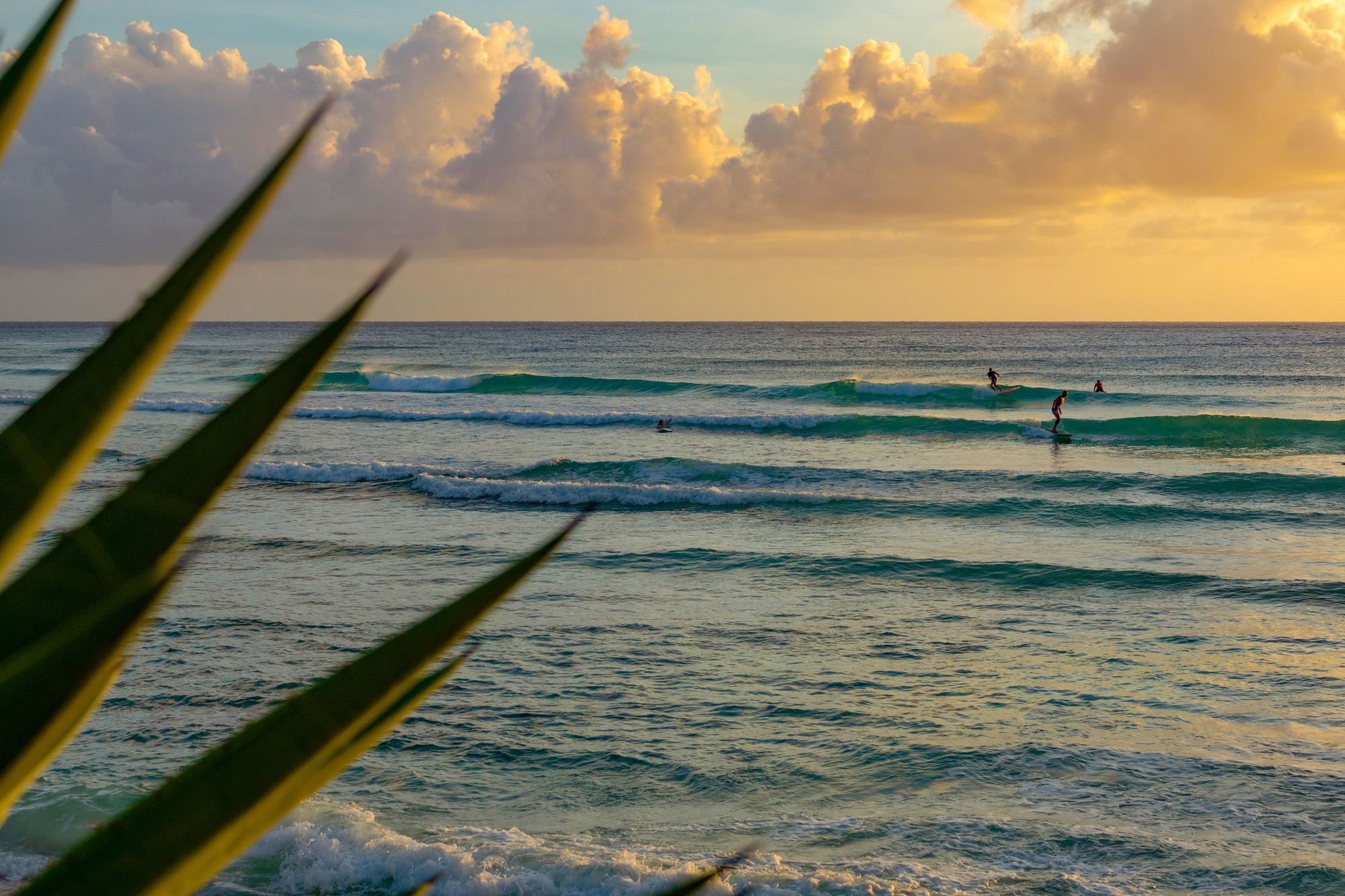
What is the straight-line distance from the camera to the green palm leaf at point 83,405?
529mm

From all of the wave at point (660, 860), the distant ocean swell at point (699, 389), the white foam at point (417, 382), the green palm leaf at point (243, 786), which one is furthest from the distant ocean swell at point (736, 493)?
the white foam at point (417, 382)

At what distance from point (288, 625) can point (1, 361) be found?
6422 centimetres

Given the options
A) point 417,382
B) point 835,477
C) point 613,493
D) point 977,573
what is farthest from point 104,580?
point 417,382

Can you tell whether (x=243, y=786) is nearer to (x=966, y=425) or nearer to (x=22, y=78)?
(x=22, y=78)

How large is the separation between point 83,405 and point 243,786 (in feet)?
0.71

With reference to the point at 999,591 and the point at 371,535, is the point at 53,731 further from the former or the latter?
the point at 371,535

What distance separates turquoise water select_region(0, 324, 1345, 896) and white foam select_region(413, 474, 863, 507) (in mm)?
88

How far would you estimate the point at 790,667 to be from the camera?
35.3ft

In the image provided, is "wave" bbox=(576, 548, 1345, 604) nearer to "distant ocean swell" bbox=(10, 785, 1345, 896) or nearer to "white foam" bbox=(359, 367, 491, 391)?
"distant ocean swell" bbox=(10, 785, 1345, 896)

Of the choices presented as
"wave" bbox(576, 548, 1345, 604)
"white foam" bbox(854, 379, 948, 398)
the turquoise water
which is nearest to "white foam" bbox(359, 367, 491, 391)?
"white foam" bbox(854, 379, 948, 398)

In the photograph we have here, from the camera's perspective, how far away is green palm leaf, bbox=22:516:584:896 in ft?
1.72

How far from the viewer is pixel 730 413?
36125 millimetres

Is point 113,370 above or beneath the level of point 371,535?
above

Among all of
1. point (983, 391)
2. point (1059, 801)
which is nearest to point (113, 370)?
point (1059, 801)
